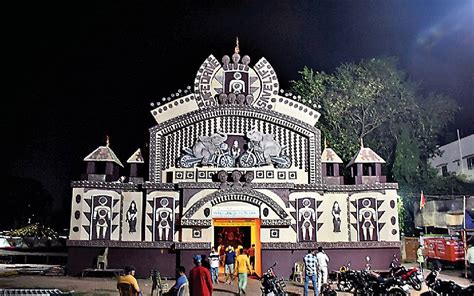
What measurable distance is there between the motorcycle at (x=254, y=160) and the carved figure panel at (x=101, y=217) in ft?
19.7

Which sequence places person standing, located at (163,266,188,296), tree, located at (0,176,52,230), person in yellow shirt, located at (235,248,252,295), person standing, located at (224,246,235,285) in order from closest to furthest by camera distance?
person standing, located at (163,266,188,296), person in yellow shirt, located at (235,248,252,295), person standing, located at (224,246,235,285), tree, located at (0,176,52,230)

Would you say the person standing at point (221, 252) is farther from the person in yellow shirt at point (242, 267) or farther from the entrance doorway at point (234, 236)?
the person in yellow shirt at point (242, 267)

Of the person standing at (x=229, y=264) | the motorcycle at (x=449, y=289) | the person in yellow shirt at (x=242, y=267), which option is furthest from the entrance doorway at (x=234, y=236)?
the motorcycle at (x=449, y=289)

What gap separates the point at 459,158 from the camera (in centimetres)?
4412

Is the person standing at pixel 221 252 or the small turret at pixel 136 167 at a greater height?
the small turret at pixel 136 167

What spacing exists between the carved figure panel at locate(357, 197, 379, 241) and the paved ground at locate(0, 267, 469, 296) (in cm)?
354

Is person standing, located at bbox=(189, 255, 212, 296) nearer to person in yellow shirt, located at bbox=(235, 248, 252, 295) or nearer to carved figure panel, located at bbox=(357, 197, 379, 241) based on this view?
person in yellow shirt, located at bbox=(235, 248, 252, 295)

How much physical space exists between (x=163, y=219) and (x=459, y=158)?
108ft

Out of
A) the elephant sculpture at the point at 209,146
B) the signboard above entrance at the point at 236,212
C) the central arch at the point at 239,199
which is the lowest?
the signboard above entrance at the point at 236,212

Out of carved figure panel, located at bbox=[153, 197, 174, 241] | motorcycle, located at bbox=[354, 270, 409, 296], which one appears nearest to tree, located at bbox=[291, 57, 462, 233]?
carved figure panel, located at bbox=[153, 197, 174, 241]

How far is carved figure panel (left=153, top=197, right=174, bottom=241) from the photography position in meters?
20.7

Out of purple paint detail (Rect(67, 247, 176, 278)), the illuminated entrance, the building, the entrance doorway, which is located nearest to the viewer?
purple paint detail (Rect(67, 247, 176, 278))

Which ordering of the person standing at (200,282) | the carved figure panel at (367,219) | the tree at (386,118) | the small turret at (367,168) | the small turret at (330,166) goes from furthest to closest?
the tree at (386,118)
the small turret at (330,166)
the small turret at (367,168)
the carved figure panel at (367,219)
the person standing at (200,282)

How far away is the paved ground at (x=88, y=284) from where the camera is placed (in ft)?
54.5
